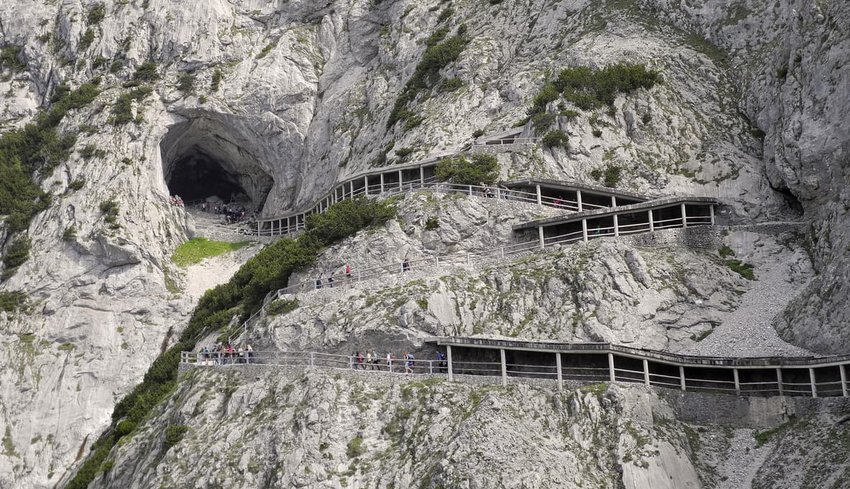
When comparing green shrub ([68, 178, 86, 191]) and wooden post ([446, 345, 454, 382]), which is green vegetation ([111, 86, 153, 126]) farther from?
wooden post ([446, 345, 454, 382])

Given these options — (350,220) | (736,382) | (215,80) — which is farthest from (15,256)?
(736,382)

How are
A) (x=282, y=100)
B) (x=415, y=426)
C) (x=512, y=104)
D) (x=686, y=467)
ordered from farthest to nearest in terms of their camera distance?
(x=282, y=100) < (x=512, y=104) < (x=415, y=426) < (x=686, y=467)

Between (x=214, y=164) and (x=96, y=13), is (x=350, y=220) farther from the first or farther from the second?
(x=96, y=13)

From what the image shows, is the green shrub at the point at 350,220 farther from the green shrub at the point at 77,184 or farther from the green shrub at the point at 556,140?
the green shrub at the point at 77,184

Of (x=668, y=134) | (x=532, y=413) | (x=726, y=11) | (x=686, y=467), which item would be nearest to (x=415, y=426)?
(x=532, y=413)

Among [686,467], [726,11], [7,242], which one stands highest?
[726,11]

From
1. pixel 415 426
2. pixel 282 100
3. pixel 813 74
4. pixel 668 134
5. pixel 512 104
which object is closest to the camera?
pixel 415 426

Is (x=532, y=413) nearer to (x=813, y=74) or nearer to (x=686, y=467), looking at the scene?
(x=686, y=467)
